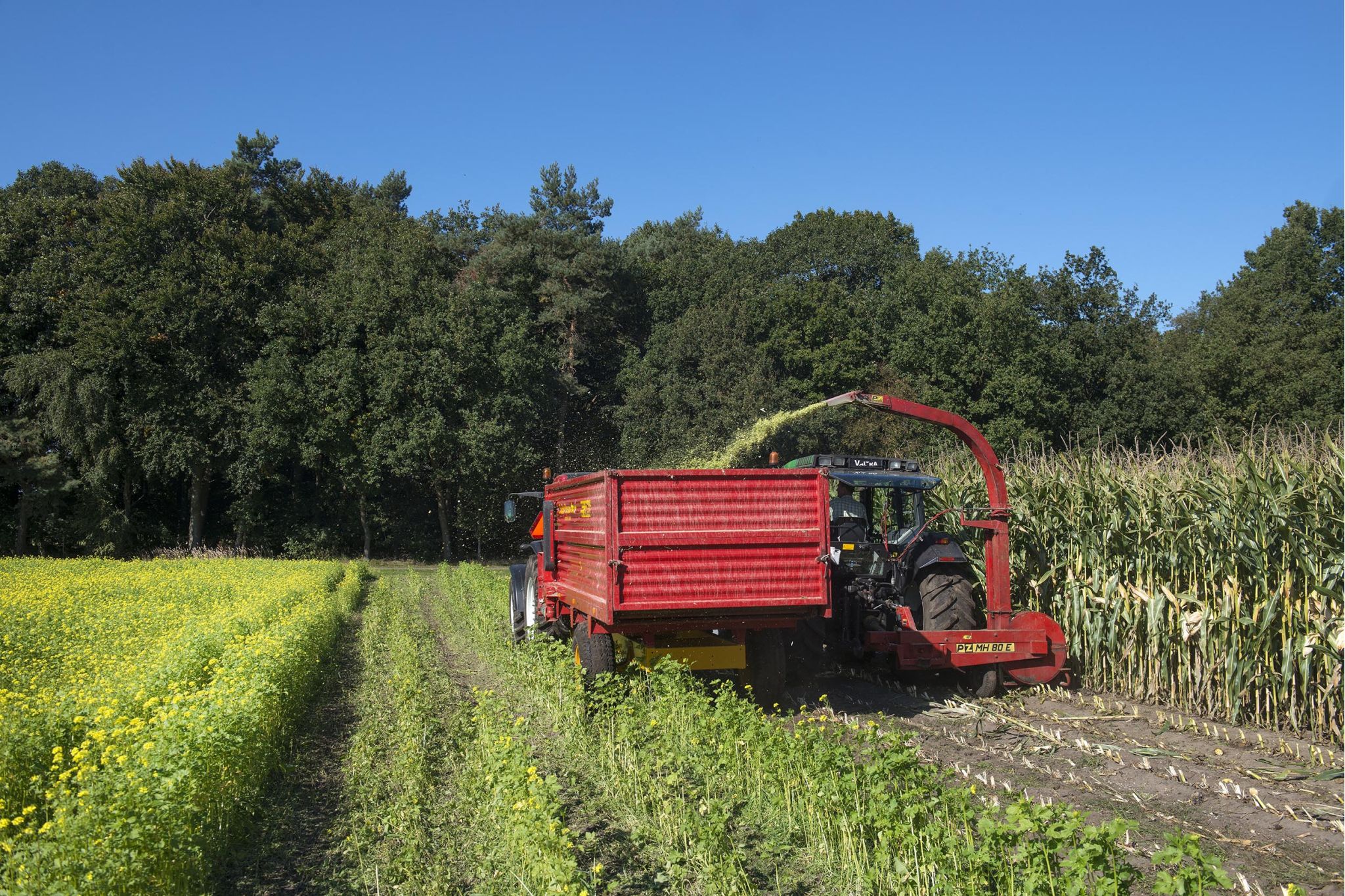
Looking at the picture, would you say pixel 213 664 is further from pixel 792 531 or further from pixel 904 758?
pixel 904 758

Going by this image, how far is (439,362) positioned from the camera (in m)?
35.8

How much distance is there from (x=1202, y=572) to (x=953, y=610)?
230cm

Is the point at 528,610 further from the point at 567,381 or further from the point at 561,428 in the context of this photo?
the point at 561,428

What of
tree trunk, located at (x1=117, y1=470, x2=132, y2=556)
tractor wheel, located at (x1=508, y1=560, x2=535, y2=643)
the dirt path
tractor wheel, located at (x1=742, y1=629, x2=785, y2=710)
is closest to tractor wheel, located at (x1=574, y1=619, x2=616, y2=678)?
tractor wheel, located at (x1=742, y1=629, x2=785, y2=710)

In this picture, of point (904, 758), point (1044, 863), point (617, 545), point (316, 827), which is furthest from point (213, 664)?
point (1044, 863)

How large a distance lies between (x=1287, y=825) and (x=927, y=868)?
2.79 m

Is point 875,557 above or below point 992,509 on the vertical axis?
below

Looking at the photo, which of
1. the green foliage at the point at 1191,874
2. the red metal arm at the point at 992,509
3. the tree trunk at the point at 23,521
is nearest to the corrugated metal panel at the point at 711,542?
the red metal arm at the point at 992,509

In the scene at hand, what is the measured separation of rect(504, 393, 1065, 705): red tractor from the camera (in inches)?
314

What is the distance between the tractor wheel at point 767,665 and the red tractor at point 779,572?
0.5 inches

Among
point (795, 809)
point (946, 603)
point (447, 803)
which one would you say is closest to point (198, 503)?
point (946, 603)

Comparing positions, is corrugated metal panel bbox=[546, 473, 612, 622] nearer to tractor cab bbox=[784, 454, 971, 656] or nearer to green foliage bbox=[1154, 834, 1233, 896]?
tractor cab bbox=[784, 454, 971, 656]

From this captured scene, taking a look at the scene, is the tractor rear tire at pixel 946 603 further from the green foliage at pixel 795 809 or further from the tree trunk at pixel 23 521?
the tree trunk at pixel 23 521

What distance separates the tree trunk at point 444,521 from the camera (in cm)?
3769
